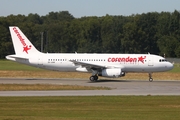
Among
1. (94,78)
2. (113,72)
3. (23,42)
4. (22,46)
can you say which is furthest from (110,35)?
(113,72)

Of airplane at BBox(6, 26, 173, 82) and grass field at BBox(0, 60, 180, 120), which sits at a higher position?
airplane at BBox(6, 26, 173, 82)

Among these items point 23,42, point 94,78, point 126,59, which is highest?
point 23,42

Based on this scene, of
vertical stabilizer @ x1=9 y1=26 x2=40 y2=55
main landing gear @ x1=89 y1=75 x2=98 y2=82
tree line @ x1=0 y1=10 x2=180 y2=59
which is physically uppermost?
tree line @ x1=0 y1=10 x2=180 y2=59

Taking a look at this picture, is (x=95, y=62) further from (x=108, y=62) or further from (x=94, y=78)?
(x=94, y=78)

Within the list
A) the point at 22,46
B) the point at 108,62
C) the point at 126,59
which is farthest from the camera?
the point at 22,46

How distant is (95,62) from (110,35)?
87437 millimetres
